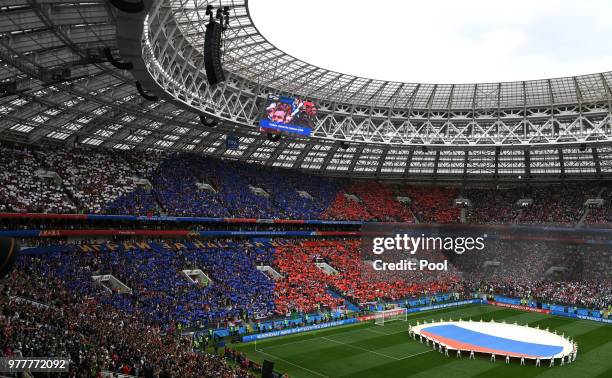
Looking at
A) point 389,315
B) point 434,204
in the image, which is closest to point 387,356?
point 389,315

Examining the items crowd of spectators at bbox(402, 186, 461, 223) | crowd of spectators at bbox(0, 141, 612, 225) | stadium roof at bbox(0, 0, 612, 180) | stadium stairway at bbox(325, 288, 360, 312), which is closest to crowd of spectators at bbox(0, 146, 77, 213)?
crowd of spectators at bbox(0, 141, 612, 225)

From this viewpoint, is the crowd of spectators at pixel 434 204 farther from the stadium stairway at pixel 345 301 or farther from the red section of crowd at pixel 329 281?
the stadium stairway at pixel 345 301

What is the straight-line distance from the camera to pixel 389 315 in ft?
159

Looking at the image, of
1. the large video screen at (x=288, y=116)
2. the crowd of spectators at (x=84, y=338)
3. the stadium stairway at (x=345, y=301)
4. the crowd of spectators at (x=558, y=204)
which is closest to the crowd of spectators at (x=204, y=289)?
the crowd of spectators at (x=84, y=338)

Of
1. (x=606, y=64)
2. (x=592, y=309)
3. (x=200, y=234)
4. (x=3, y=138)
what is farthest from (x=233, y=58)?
(x=592, y=309)

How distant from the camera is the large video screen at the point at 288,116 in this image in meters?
46.3

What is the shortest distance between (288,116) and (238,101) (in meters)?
4.86

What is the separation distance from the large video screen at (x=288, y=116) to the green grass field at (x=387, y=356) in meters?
→ 18.3

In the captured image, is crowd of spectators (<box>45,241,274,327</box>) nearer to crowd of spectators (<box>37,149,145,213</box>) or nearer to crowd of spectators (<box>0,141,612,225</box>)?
crowd of spectators (<box>0,141,612,225</box>)

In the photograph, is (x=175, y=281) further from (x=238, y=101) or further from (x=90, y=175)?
(x=238, y=101)

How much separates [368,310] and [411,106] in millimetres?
22252

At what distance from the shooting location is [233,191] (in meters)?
61.8

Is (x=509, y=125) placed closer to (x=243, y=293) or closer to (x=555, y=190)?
(x=555, y=190)

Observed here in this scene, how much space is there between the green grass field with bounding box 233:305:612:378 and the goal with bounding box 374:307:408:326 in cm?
76
